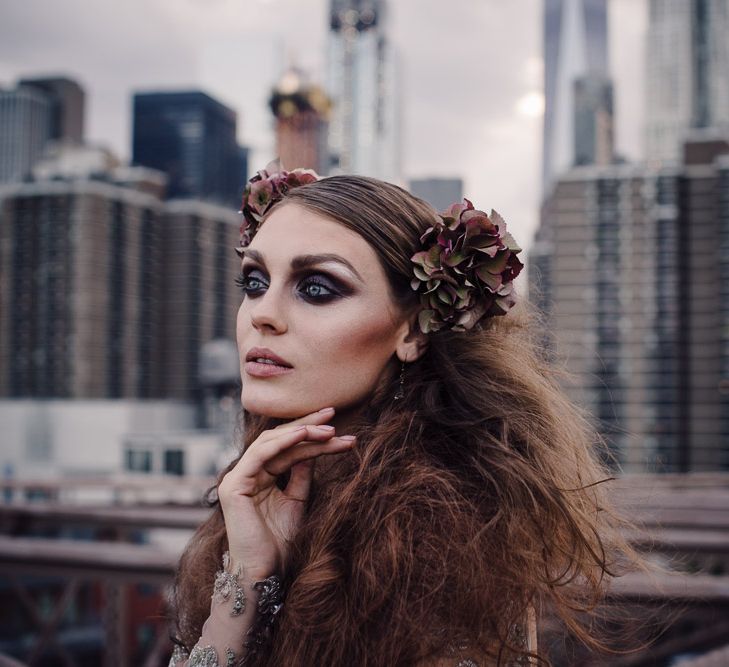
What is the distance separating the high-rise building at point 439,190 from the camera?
1.88 metres

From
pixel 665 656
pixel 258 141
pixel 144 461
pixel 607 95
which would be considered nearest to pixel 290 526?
pixel 665 656

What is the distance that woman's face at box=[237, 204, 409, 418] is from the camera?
1.41m

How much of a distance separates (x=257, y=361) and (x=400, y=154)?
169 metres

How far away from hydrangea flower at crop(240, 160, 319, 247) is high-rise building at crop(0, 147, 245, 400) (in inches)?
1993

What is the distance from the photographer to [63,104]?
11825 cm

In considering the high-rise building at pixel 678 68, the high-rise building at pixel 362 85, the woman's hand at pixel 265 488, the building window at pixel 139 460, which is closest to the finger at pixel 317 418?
the woman's hand at pixel 265 488

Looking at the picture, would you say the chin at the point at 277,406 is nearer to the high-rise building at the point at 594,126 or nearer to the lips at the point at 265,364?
the lips at the point at 265,364

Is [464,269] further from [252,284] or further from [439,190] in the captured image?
[439,190]

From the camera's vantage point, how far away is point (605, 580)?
Answer: 157cm

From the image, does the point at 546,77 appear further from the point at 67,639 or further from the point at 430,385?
the point at 430,385

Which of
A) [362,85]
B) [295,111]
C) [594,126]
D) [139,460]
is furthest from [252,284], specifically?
[362,85]

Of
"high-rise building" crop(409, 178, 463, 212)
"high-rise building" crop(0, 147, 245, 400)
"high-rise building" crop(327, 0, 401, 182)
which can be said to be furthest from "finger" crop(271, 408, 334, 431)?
"high-rise building" crop(327, 0, 401, 182)

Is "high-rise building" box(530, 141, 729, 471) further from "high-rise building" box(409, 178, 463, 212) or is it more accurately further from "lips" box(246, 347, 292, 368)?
"lips" box(246, 347, 292, 368)

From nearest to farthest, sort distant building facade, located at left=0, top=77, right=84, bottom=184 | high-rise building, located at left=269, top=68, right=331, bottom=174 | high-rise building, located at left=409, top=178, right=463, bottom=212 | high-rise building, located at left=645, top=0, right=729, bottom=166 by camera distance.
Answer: high-rise building, located at left=409, top=178, right=463, bottom=212 < high-rise building, located at left=269, top=68, right=331, bottom=174 < distant building facade, located at left=0, top=77, right=84, bottom=184 < high-rise building, located at left=645, top=0, right=729, bottom=166
